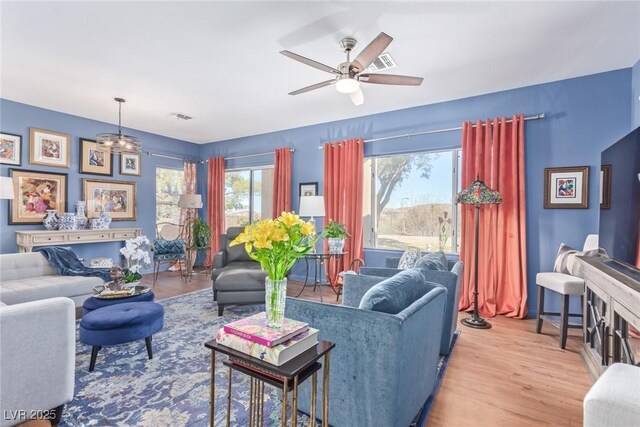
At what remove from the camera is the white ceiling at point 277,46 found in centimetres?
226

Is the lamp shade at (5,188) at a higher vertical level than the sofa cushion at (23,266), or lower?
higher

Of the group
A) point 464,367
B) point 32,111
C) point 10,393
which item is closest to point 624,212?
point 464,367

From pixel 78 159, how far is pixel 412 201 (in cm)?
525

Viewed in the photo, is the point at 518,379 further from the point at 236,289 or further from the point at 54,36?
the point at 54,36

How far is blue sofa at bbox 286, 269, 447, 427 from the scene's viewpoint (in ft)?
4.63

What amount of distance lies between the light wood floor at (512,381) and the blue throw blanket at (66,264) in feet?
12.8

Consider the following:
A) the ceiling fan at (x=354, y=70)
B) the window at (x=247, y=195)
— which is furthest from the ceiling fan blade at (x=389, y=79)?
the window at (x=247, y=195)

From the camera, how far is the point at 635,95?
2.97 metres

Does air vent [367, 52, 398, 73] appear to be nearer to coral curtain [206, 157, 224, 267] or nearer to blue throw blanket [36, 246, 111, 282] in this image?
blue throw blanket [36, 246, 111, 282]

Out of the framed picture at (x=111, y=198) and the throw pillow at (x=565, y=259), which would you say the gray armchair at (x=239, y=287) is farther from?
the throw pillow at (x=565, y=259)

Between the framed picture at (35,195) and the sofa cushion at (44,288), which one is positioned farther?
the framed picture at (35,195)

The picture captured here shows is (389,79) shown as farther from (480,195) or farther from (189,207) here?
(189,207)

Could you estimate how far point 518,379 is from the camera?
7.34 ft

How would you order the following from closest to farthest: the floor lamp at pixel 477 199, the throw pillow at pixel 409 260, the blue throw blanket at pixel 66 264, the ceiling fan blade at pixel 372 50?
the ceiling fan blade at pixel 372 50
the throw pillow at pixel 409 260
the floor lamp at pixel 477 199
the blue throw blanket at pixel 66 264
